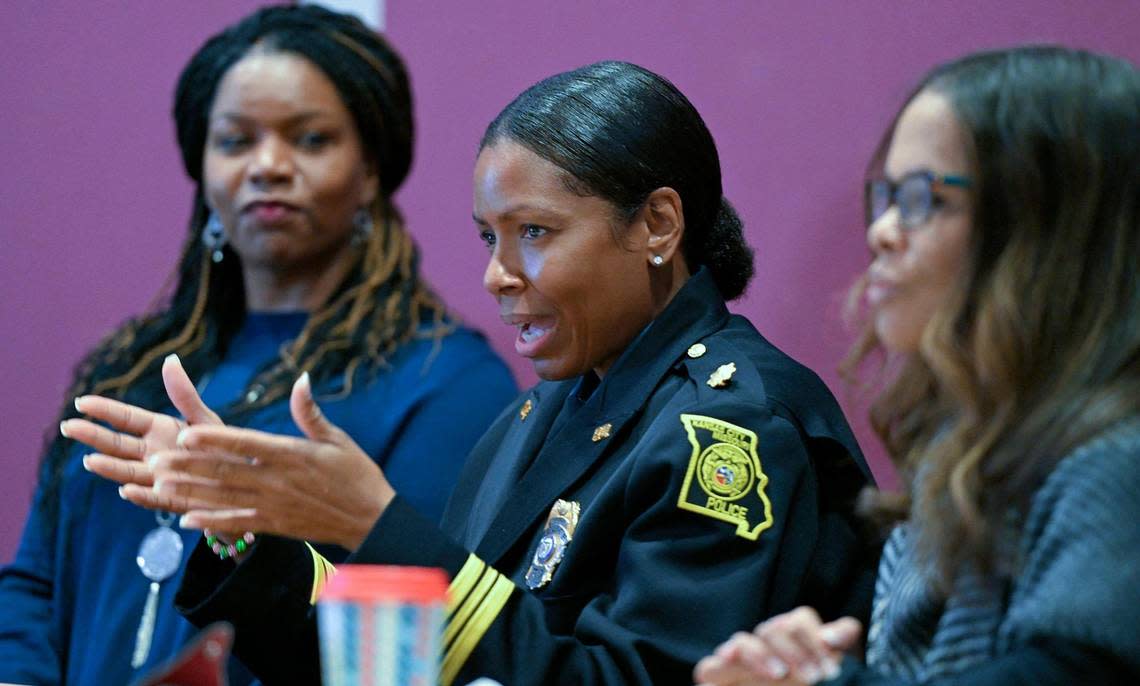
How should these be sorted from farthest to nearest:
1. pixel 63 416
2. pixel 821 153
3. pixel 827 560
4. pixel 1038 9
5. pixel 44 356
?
pixel 44 356 → pixel 63 416 → pixel 821 153 → pixel 1038 9 → pixel 827 560

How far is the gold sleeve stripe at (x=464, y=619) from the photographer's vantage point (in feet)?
5.41

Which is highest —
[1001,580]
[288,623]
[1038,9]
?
[1038,9]

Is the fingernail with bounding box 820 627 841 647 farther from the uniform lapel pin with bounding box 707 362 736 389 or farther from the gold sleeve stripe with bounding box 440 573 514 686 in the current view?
the uniform lapel pin with bounding box 707 362 736 389

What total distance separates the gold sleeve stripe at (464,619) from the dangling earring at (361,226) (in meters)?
1.42

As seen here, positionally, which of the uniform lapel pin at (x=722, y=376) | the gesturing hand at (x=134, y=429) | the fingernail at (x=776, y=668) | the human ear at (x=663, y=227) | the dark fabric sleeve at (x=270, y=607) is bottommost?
the dark fabric sleeve at (x=270, y=607)

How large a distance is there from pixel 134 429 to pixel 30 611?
1.01 m

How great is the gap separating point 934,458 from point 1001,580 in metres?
0.12

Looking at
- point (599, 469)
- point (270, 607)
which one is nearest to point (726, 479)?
point (599, 469)

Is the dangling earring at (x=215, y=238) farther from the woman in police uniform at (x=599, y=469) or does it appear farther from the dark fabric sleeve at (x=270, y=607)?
the dark fabric sleeve at (x=270, y=607)

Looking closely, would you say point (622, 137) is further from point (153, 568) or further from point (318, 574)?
point (153, 568)

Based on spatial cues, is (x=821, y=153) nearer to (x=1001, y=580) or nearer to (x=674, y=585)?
(x=674, y=585)

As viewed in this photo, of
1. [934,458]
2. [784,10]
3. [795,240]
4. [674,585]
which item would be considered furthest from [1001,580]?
[784,10]

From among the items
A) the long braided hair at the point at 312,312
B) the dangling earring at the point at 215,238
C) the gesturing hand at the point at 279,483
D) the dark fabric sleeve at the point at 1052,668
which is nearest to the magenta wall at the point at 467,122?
the long braided hair at the point at 312,312

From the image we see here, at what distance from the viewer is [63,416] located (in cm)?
290
